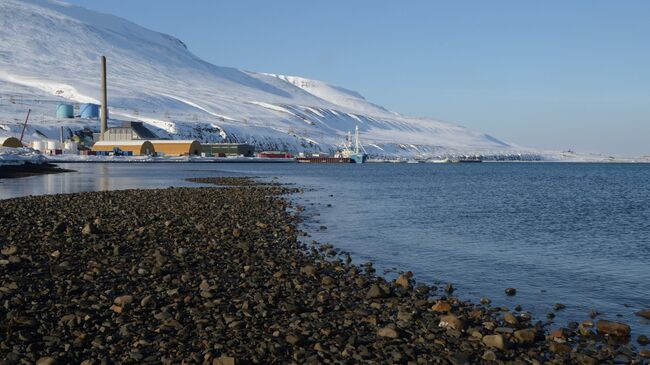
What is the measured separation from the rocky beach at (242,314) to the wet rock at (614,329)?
2cm

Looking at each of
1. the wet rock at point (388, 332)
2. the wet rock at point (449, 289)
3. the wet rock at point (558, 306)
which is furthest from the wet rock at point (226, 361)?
the wet rock at point (558, 306)

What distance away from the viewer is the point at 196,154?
19412cm

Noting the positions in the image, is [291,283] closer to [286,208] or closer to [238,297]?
[238,297]

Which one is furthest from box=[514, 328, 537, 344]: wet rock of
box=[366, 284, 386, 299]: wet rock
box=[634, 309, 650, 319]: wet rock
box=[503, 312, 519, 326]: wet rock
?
box=[634, 309, 650, 319]: wet rock

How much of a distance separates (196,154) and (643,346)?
18819 cm

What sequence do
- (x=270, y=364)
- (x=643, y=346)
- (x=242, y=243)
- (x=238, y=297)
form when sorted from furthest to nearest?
1. (x=242, y=243)
2. (x=238, y=297)
3. (x=643, y=346)
4. (x=270, y=364)

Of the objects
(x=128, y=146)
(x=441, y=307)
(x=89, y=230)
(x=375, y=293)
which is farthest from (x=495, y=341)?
(x=128, y=146)

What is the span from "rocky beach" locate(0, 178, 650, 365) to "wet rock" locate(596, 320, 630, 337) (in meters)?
0.02

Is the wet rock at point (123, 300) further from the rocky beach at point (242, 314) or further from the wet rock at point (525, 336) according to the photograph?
the wet rock at point (525, 336)

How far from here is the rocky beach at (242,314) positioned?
1075 centimetres

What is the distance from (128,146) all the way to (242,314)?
7019 inches

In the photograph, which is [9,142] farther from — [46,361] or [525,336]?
[525,336]

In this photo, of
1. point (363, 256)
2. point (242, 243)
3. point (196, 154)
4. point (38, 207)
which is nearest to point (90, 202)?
point (38, 207)

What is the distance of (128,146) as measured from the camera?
181500 millimetres
